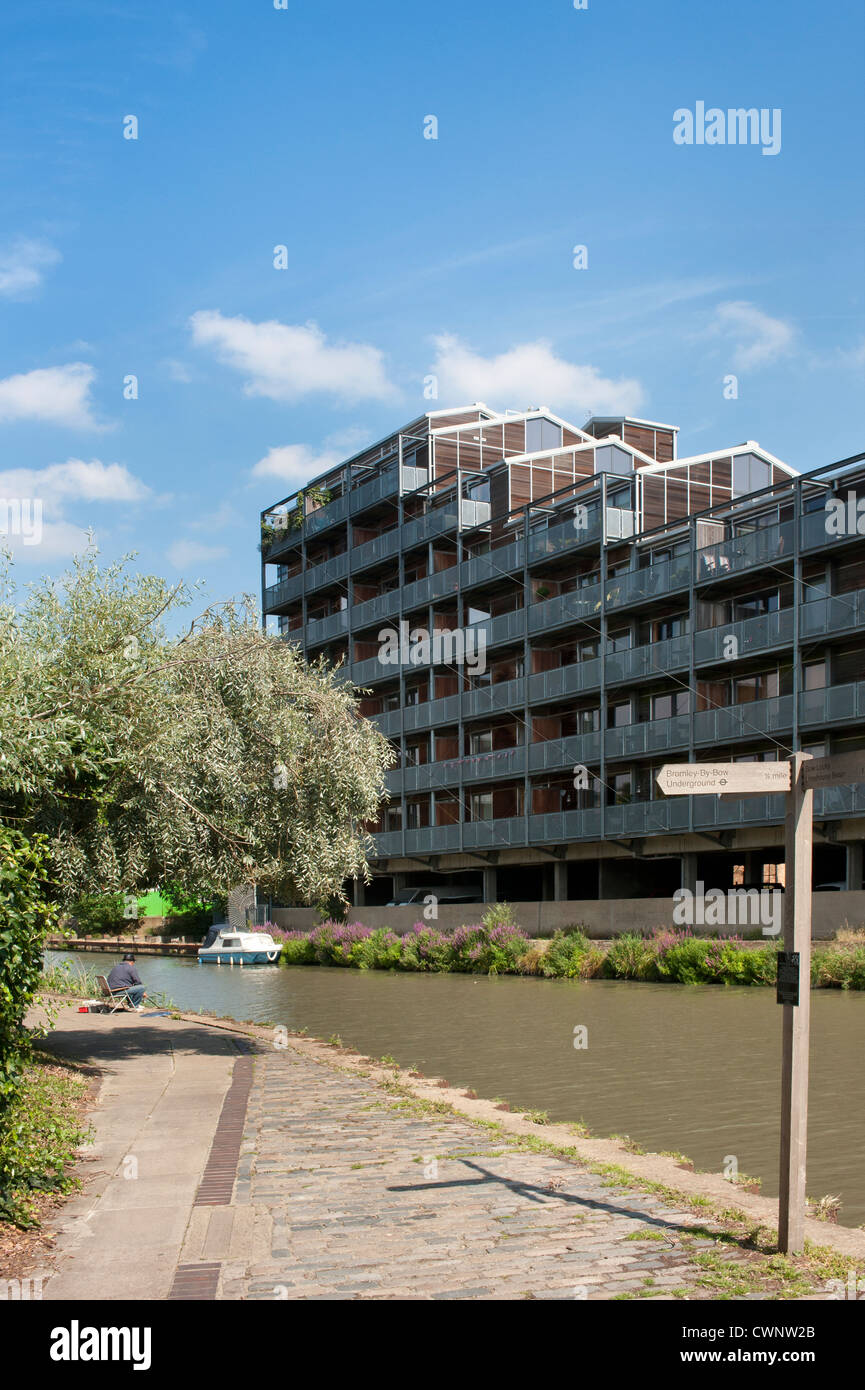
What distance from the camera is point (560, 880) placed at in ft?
159

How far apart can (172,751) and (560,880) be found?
3580cm

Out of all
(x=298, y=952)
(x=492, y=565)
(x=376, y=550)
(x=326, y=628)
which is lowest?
(x=298, y=952)

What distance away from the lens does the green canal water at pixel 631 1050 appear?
39.1 ft

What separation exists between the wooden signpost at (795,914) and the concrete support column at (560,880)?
41337mm

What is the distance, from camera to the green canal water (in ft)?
39.1

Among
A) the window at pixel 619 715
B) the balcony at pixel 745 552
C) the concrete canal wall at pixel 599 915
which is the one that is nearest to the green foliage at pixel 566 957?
the concrete canal wall at pixel 599 915

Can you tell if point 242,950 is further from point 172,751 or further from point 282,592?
point 172,751

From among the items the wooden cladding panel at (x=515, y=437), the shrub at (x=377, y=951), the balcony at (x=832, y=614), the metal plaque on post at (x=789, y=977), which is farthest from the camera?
the wooden cladding panel at (x=515, y=437)

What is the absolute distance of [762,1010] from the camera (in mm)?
24141

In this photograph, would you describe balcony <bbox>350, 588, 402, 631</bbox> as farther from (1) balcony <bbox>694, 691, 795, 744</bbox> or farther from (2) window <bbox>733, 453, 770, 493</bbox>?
(1) balcony <bbox>694, 691, 795, 744</bbox>

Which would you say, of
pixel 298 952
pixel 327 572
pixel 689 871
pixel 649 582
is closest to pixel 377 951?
pixel 298 952

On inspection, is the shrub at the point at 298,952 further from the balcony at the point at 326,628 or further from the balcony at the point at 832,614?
the balcony at the point at 832,614

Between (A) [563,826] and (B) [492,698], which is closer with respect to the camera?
(A) [563,826]

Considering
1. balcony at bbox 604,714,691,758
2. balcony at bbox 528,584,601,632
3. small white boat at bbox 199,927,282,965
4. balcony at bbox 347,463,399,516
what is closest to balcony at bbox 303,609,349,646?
balcony at bbox 347,463,399,516
